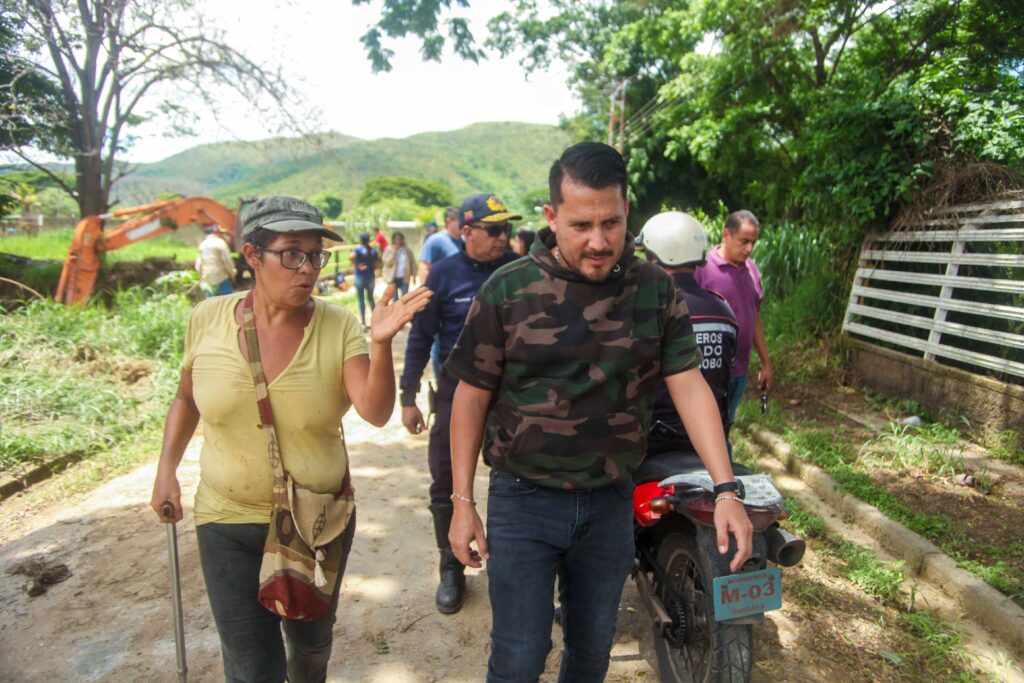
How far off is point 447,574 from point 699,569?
1458mm

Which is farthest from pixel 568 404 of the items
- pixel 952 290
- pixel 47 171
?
pixel 47 171

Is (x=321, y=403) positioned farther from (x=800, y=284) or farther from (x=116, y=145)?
(x=116, y=145)

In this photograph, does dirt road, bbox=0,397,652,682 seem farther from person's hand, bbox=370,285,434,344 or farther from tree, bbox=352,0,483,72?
tree, bbox=352,0,483,72

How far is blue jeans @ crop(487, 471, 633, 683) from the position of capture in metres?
A: 1.93

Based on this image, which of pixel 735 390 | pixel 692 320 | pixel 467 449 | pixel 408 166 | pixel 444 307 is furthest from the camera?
pixel 408 166

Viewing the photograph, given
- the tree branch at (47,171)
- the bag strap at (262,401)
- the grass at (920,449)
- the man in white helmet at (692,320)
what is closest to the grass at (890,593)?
the grass at (920,449)

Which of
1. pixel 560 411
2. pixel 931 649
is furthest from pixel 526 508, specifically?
pixel 931 649

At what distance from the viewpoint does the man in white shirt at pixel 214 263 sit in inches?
368

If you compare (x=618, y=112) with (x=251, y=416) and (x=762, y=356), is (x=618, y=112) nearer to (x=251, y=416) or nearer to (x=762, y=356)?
(x=762, y=356)

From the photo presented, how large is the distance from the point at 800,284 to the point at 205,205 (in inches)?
394

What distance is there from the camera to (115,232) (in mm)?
9914

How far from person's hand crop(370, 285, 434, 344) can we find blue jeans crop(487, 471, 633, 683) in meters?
0.53

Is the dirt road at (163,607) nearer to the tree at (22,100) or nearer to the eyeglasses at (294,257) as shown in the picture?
the eyeglasses at (294,257)

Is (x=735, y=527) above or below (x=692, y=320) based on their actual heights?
below
